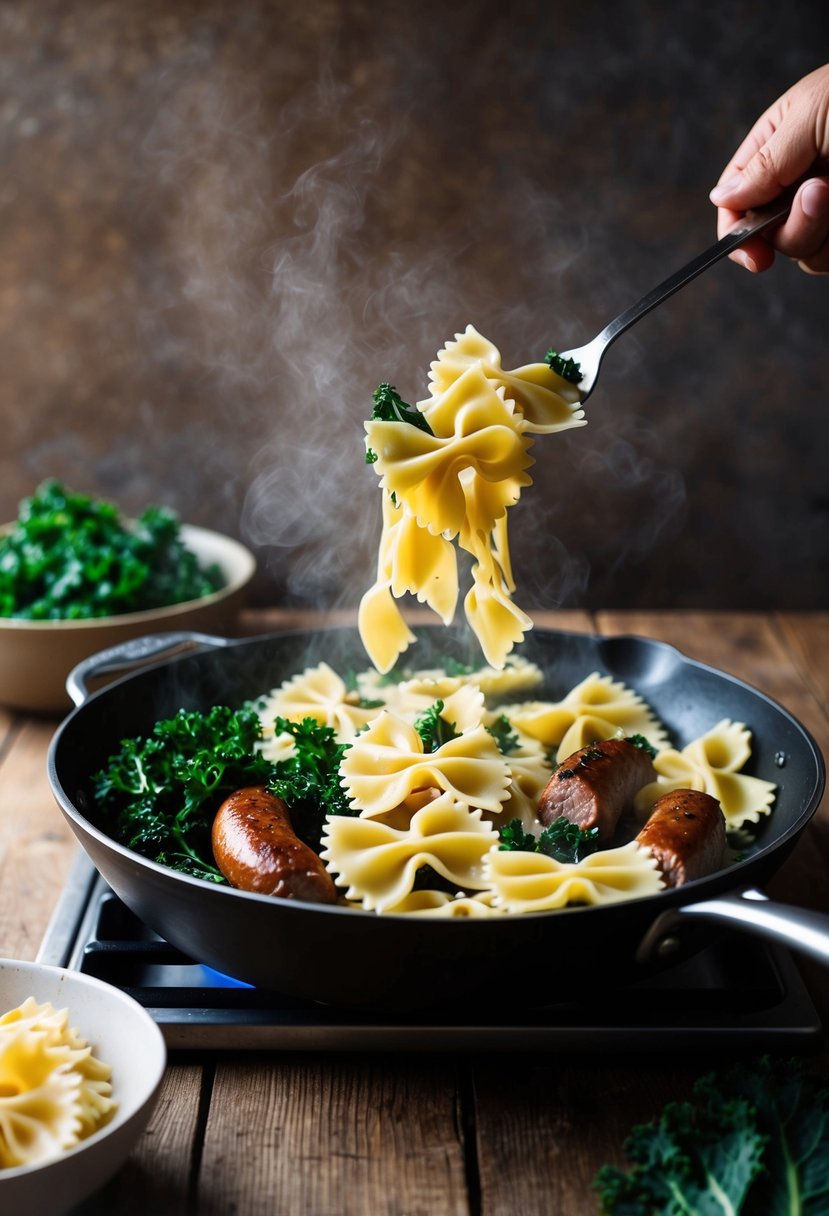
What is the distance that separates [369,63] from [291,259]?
0.91 m

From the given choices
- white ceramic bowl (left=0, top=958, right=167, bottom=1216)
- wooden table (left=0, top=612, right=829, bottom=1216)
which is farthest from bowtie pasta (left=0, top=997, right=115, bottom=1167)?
wooden table (left=0, top=612, right=829, bottom=1216)

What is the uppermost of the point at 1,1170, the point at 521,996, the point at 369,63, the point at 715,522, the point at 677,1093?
the point at 369,63

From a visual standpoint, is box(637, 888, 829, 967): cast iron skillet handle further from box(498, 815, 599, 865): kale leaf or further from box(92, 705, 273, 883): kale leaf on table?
box(92, 705, 273, 883): kale leaf on table

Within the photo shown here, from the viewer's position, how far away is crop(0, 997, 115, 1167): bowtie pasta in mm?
1818

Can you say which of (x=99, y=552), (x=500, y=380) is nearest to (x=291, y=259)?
(x=99, y=552)

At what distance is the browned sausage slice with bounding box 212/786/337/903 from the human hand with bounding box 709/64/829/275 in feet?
6.91

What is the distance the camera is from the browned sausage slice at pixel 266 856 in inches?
90.4

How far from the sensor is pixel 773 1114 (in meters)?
1.98

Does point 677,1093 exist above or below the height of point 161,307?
below

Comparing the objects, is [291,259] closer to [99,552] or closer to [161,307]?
[161,307]

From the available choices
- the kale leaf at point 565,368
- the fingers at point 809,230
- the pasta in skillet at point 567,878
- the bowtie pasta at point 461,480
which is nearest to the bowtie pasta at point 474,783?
the pasta in skillet at point 567,878

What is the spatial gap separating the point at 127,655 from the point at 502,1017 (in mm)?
1730

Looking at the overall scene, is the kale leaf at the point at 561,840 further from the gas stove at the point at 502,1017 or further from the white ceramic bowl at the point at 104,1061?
the white ceramic bowl at the point at 104,1061

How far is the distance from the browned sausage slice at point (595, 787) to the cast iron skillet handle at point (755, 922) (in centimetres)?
52
